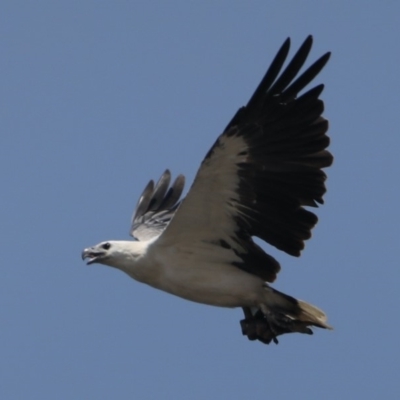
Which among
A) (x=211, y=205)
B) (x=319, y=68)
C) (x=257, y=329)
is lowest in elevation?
(x=257, y=329)

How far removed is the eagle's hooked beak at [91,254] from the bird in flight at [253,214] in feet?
0.03

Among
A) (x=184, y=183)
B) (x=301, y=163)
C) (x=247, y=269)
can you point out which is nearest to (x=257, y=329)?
(x=247, y=269)

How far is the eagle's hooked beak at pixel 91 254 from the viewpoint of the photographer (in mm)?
18891

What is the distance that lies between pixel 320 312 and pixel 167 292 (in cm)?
161

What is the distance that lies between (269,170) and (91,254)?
222 cm

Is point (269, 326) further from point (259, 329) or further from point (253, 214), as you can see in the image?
point (253, 214)

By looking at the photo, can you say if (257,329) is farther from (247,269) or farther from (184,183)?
(184,183)

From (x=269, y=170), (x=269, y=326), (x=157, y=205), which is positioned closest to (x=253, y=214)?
(x=269, y=170)

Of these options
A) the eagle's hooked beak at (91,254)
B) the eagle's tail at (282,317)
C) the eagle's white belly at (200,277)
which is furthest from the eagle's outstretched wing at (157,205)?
the eagle's tail at (282,317)

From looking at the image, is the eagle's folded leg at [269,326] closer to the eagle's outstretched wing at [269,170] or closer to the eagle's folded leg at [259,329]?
the eagle's folded leg at [259,329]

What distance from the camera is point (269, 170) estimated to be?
18109 millimetres

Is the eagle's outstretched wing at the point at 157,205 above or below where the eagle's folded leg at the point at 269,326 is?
above

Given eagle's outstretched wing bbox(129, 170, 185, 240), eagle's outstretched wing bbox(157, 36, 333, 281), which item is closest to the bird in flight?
eagle's outstretched wing bbox(157, 36, 333, 281)

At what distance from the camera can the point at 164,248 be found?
18.5 metres
